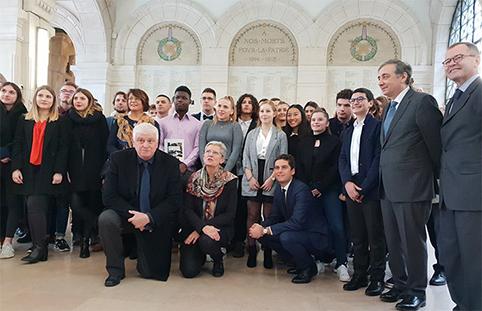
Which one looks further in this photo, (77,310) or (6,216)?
(6,216)

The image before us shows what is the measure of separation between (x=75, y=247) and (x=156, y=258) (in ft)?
4.64

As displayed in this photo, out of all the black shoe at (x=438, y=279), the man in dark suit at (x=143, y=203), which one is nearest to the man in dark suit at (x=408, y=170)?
the black shoe at (x=438, y=279)

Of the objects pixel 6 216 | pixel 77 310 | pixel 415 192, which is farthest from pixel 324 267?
pixel 6 216

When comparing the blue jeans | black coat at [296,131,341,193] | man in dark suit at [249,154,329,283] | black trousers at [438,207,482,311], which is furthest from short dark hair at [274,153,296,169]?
black trousers at [438,207,482,311]

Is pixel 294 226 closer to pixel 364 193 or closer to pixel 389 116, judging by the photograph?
pixel 364 193

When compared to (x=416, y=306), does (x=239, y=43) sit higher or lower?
higher

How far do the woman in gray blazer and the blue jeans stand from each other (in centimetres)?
52

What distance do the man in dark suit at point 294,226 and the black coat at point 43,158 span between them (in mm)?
1909

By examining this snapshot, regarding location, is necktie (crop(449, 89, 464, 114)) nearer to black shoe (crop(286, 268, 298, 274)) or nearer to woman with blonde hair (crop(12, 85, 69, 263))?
black shoe (crop(286, 268, 298, 274))

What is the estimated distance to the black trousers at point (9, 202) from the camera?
13.8 feet

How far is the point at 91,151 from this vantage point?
433 centimetres

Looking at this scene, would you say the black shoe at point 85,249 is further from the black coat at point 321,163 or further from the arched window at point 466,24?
the arched window at point 466,24

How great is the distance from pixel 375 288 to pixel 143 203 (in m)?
1.97

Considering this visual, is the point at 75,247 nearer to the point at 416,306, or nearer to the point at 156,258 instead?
the point at 156,258
